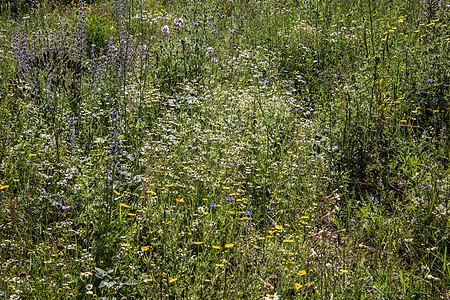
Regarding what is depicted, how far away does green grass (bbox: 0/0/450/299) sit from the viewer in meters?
2.00

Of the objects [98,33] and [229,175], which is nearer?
[229,175]

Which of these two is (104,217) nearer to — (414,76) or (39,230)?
(39,230)

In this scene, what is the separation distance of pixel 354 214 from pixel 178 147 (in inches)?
62.9

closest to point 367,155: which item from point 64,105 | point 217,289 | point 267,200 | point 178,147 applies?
point 267,200

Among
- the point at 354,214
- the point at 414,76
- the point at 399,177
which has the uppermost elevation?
the point at 414,76

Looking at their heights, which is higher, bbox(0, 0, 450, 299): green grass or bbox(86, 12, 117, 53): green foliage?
bbox(86, 12, 117, 53): green foliage

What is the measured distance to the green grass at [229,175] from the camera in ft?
6.55

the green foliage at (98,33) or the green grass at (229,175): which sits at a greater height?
the green foliage at (98,33)

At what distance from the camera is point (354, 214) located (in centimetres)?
292

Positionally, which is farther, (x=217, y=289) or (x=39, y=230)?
(x=39, y=230)

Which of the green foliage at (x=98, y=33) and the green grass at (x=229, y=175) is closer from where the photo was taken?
the green grass at (x=229, y=175)

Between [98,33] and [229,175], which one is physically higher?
[98,33]

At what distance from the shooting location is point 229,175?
3020 mm

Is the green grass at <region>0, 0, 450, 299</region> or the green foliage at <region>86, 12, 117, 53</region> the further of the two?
the green foliage at <region>86, 12, 117, 53</region>
